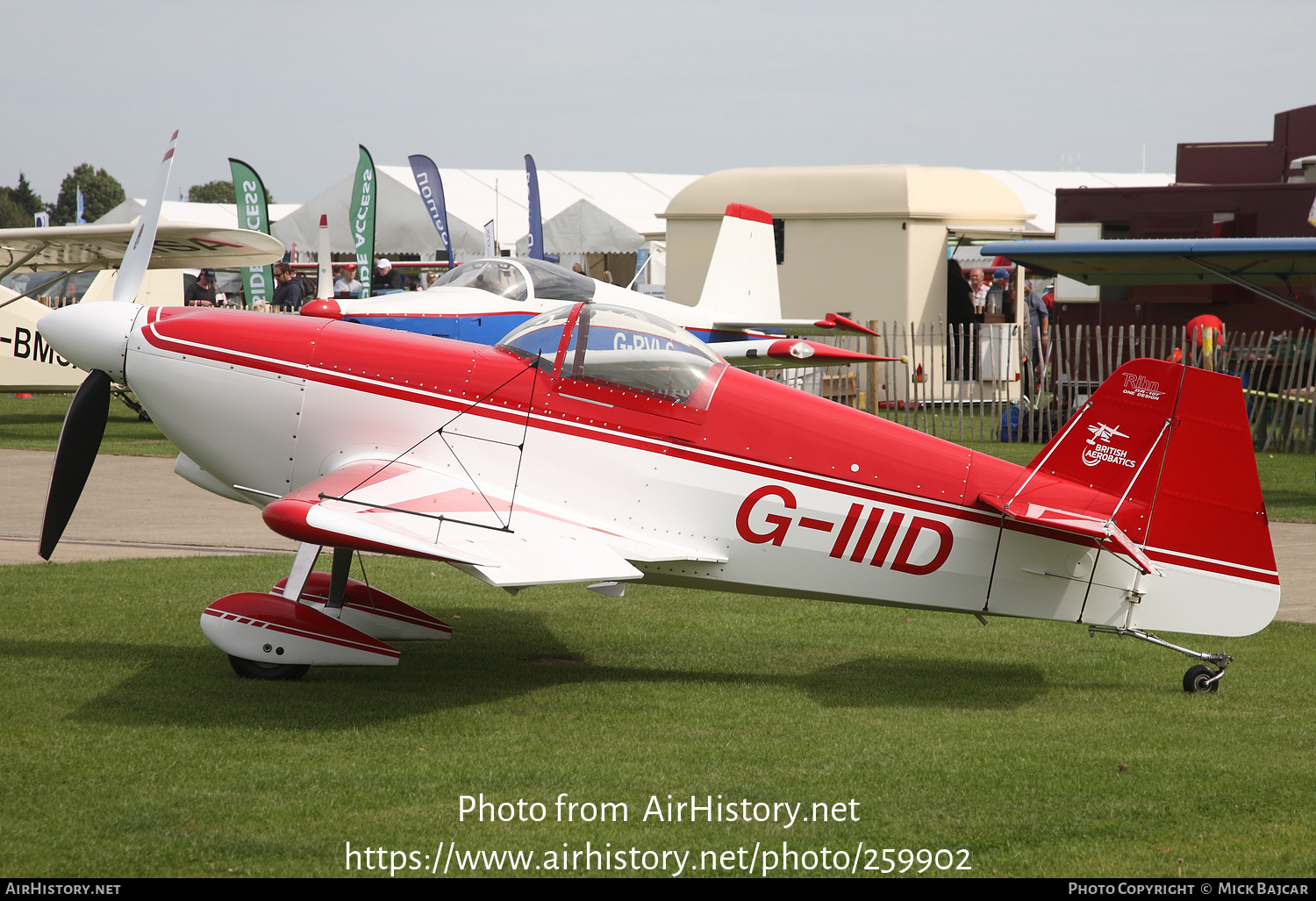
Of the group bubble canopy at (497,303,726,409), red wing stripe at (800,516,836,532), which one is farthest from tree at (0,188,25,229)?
red wing stripe at (800,516,836,532)

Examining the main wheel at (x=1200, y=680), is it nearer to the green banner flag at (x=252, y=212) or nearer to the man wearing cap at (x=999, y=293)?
the man wearing cap at (x=999, y=293)

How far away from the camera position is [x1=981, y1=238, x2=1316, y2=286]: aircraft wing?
46.9 feet

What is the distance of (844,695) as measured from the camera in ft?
20.7

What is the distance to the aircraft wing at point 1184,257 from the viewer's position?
1430cm

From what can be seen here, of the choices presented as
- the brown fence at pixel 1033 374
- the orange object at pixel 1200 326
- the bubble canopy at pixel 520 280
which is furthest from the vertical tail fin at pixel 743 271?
the orange object at pixel 1200 326

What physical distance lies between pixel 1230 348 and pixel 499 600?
1385 cm

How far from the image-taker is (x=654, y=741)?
17.9 feet

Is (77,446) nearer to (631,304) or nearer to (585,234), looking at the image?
(631,304)

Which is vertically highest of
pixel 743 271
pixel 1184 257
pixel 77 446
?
pixel 1184 257

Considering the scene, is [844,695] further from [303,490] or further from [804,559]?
[303,490]

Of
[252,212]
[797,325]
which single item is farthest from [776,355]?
[252,212]

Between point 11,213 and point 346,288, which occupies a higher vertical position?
point 11,213

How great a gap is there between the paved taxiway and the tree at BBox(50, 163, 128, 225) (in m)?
102

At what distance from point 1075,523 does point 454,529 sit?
3.11 m
